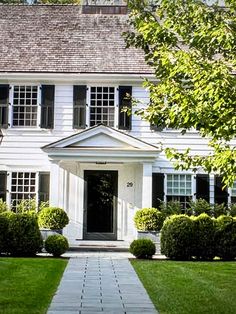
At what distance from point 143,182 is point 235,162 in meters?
10.5

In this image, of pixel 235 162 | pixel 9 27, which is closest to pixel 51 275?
pixel 235 162

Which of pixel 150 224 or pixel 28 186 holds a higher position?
pixel 28 186

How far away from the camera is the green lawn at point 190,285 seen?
27.6 ft

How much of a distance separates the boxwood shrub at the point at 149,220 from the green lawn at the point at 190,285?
2940 mm

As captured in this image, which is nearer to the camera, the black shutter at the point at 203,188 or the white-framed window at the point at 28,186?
the white-framed window at the point at 28,186

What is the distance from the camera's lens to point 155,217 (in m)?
18.0

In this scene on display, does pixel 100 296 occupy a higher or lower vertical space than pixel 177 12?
lower

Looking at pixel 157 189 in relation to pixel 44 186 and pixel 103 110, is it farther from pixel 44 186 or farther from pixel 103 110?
pixel 44 186

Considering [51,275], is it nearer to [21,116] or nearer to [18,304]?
[18,304]

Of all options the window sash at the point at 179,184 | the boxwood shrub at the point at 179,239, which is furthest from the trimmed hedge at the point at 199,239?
the window sash at the point at 179,184

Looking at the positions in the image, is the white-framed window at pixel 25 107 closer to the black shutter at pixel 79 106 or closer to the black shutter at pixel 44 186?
the black shutter at pixel 79 106

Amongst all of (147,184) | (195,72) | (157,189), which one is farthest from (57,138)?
(195,72)

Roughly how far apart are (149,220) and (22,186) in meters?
4.84

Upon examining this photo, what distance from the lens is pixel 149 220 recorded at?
58.9 feet
